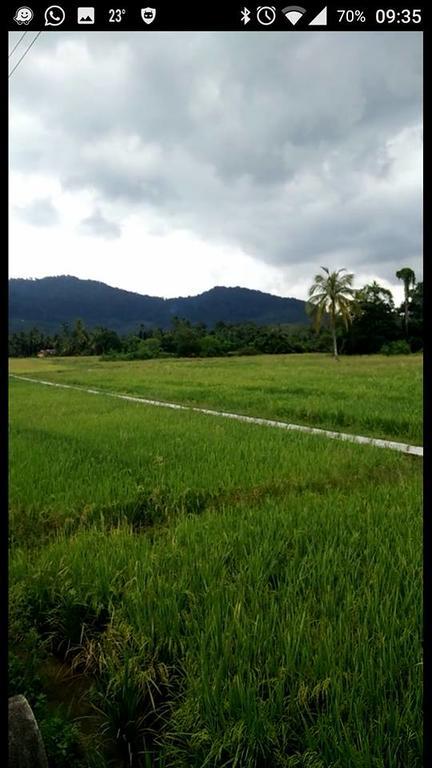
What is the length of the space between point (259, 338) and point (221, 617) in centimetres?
6008

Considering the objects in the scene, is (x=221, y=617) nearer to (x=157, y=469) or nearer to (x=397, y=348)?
(x=157, y=469)

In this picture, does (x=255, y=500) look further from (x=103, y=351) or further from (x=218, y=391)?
(x=103, y=351)

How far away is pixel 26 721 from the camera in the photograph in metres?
1.48

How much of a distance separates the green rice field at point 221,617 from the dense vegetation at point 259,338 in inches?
1234

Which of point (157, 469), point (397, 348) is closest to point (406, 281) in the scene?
point (397, 348)

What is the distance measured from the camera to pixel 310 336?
198 ft

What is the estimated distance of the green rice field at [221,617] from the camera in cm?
162
